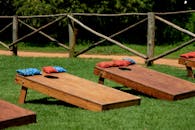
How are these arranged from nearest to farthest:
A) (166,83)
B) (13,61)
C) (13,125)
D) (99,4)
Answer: (13,125) < (166,83) < (13,61) < (99,4)

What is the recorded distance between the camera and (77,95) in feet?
23.3

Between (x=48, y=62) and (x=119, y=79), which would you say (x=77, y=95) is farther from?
(x=48, y=62)

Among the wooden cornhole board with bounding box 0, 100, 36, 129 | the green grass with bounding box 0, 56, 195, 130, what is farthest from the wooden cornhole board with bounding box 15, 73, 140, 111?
the wooden cornhole board with bounding box 0, 100, 36, 129

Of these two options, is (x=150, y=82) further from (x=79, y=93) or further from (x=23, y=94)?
(x=23, y=94)

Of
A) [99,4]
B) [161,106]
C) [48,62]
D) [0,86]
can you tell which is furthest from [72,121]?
[99,4]

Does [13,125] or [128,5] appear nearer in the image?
[13,125]

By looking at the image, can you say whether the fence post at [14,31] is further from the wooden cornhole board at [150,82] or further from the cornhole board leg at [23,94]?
the cornhole board leg at [23,94]

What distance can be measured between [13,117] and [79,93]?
56.5 inches

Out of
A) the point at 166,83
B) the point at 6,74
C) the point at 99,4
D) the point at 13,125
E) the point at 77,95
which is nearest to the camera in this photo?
the point at 13,125

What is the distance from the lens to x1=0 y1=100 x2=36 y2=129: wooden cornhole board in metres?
5.95

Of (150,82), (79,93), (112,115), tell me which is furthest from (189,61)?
(112,115)

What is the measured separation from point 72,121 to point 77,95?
633 millimetres

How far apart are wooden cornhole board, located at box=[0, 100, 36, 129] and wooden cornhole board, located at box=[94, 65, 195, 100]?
2372 millimetres

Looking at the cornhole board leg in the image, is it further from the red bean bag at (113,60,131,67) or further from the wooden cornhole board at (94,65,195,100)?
the red bean bag at (113,60,131,67)
